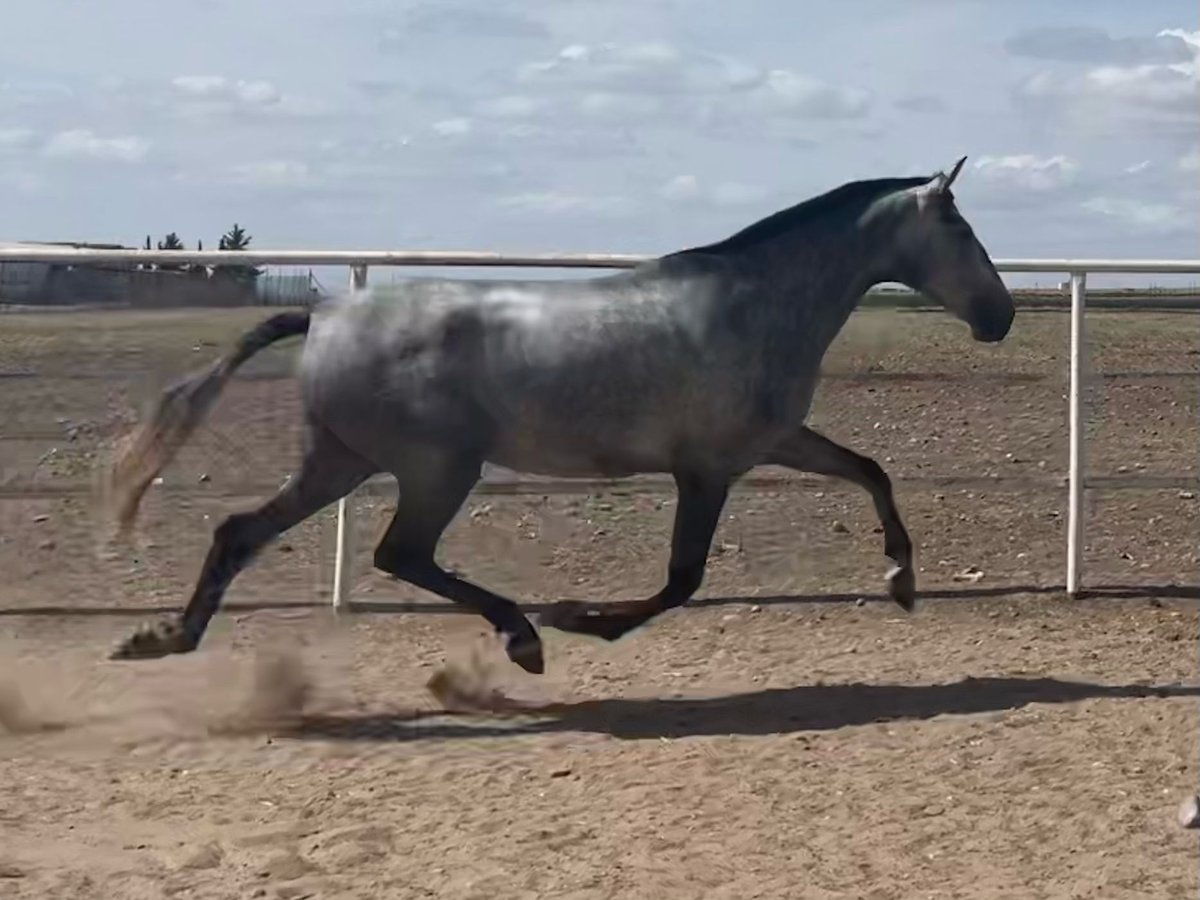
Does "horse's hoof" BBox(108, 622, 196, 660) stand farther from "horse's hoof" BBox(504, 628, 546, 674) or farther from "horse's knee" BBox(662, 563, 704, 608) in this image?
"horse's knee" BBox(662, 563, 704, 608)

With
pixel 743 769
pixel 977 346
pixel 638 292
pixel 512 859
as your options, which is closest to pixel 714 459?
pixel 638 292

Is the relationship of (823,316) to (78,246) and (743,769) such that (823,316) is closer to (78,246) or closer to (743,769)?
(743,769)

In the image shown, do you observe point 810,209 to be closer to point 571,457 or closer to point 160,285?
point 571,457

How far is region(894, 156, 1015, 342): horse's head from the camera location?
601 cm

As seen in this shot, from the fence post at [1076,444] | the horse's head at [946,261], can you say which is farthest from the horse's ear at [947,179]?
the fence post at [1076,444]

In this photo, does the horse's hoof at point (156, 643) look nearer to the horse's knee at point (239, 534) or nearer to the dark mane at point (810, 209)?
the horse's knee at point (239, 534)

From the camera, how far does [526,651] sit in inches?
231

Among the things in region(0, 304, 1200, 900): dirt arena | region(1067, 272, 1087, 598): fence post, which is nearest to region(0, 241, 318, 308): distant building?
region(0, 304, 1200, 900): dirt arena

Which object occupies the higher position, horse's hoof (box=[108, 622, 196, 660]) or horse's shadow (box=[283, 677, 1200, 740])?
horse's hoof (box=[108, 622, 196, 660])

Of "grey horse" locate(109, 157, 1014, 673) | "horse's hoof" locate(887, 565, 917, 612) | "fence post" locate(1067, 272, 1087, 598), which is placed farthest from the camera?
"fence post" locate(1067, 272, 1087, 598)

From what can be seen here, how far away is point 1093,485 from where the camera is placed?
825 cm

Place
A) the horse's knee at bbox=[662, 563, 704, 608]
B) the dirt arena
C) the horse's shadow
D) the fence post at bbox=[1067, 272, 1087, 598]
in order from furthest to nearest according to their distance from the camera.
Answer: the fence post at bbox=[1067, 272, 1087, 598]
the horse's knee at bbox=[662, 563, 704, 608]
the horse's shadow
the dirt arena

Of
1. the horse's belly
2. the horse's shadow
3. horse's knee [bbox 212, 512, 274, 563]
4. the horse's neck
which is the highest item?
the horse's neck

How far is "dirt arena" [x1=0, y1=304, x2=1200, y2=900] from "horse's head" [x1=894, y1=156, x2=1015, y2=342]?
1.36 m
